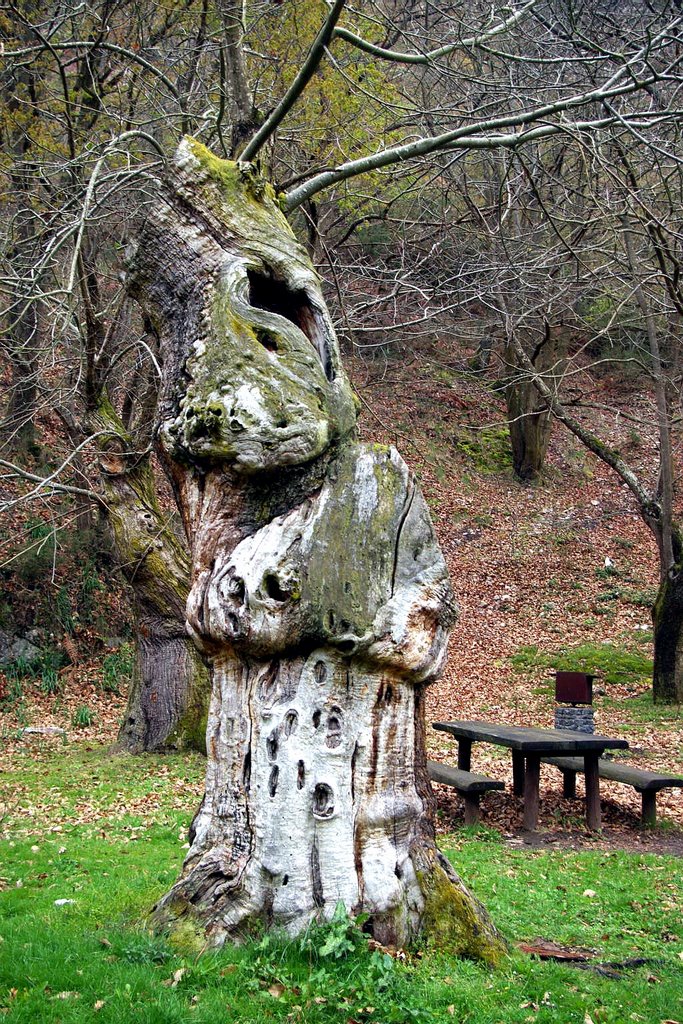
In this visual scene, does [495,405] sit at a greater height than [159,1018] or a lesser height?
greater

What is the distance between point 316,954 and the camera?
163 inches

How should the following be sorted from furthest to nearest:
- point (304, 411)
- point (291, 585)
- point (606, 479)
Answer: point (606, 479) < point (304, 411) < point (291, 585)

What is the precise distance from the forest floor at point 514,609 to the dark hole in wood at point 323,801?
452 centimetres

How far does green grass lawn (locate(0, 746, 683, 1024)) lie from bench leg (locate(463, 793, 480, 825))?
413 millimetres

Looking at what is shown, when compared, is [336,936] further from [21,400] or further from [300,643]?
[21,400]

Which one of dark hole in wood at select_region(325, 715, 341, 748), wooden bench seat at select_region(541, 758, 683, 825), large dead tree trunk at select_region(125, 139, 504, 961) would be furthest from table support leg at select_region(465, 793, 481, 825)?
dark hole in wood at select_region(325, 715, 341, 748)

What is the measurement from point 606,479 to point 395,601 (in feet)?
73.8

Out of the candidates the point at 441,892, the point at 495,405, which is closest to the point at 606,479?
the point at 495,405

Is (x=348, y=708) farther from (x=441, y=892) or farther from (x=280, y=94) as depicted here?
(x=280, y=94)

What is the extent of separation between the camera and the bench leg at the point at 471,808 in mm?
8616

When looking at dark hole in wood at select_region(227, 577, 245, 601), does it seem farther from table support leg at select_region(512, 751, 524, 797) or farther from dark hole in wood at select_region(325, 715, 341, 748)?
table support leg at select_region(512, 751, 524, 797)

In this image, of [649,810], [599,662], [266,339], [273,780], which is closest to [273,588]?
[273,780]

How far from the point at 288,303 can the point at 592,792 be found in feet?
18.8

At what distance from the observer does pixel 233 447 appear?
14.7 feet
